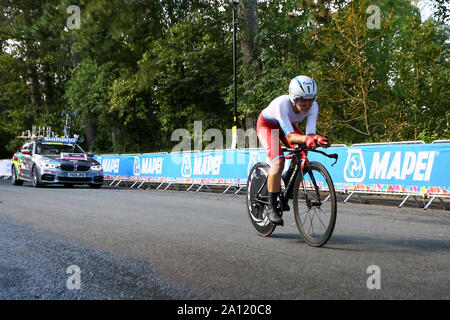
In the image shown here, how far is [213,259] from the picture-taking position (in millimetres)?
4801

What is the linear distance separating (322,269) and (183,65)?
27.4 meters

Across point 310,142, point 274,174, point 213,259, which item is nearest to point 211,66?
point 274,174

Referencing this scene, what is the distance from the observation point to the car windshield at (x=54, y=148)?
19656mm

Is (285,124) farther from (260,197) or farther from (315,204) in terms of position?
(260,197)

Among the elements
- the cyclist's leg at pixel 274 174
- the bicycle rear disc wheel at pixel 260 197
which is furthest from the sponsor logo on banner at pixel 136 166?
the cyclist's leg at pixel 274 174

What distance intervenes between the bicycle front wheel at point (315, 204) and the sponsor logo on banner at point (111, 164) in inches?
704

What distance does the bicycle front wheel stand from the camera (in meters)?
5.23

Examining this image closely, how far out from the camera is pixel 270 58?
80.7 ft

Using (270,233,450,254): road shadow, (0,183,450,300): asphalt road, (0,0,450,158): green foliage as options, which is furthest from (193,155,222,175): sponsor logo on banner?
(270,233,450,254): road shadow

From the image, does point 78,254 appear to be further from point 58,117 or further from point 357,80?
point 58,117

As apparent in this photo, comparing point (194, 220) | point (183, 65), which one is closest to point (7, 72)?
point (183, 65)

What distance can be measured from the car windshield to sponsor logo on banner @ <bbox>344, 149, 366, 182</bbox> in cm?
1190

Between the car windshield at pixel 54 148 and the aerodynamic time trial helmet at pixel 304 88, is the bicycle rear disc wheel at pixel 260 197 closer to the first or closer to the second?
the aerodynamic time trial helmet at pixel 304 88

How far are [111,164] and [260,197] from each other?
1808 cm
